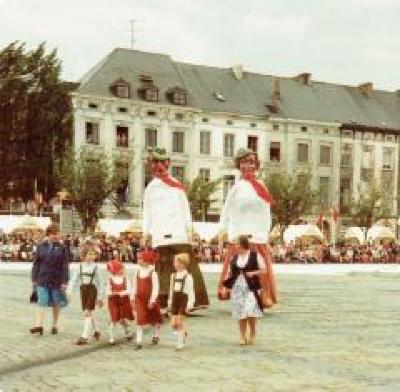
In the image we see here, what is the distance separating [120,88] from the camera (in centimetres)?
5800

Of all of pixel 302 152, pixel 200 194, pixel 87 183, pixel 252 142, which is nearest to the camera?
pixel 87 183

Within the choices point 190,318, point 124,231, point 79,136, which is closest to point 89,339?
point 190,318

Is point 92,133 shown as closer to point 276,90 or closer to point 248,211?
point 276,90

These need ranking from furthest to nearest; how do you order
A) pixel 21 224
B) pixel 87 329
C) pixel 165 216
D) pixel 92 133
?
pixel 92 133, pixel 21 224, pixel 165 216, pixel 87 329

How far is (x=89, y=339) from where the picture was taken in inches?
454

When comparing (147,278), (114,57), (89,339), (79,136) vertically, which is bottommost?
(89,339)

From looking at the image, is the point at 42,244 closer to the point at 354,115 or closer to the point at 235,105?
the point at 235,105

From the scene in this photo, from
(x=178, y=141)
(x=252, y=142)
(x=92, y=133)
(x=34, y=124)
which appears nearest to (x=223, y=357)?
(x=34, y=124)

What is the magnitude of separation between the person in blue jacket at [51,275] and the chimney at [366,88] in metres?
61.2

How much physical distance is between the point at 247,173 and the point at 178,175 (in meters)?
45.9

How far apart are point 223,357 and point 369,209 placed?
174 feet

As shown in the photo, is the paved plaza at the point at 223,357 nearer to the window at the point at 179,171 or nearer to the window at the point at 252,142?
the window at the point at 179,171

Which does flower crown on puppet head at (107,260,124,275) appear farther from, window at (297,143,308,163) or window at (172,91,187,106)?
window at (297,143,308,163)

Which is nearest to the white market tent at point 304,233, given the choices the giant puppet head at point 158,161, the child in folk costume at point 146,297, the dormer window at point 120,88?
the dormer window at point 120,88
